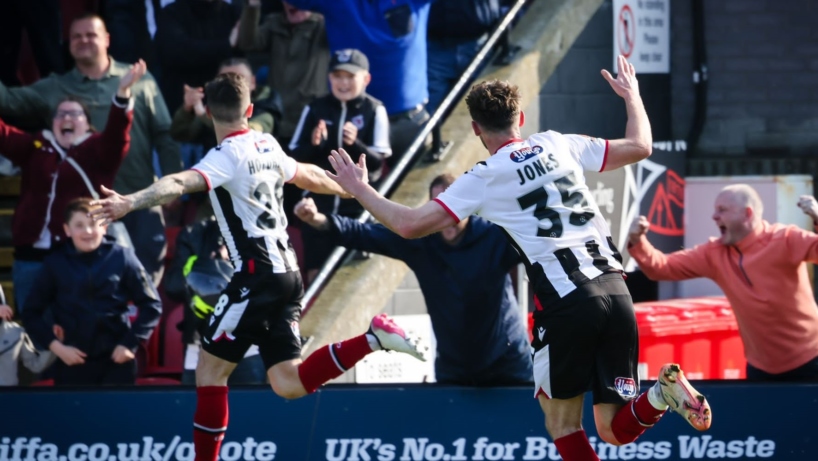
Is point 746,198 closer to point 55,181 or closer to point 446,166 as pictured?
point 446,166

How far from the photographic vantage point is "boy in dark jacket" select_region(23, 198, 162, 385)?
8.48m

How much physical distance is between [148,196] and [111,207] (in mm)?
318

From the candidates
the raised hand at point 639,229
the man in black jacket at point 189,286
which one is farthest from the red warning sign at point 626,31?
the man in black jacket at point 189,286

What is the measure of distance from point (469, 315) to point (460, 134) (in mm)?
2592

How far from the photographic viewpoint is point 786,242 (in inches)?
330

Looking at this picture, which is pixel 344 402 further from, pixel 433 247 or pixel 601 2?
pixel 601 2

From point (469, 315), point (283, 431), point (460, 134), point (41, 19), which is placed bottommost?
point (283, 431)

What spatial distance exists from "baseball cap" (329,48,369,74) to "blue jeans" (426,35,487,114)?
1505 mm

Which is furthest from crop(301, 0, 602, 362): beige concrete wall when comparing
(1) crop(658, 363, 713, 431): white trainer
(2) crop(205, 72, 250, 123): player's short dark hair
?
(1) crop(658, 363, 713, 431): white trainer

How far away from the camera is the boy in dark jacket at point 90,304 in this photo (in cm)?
848

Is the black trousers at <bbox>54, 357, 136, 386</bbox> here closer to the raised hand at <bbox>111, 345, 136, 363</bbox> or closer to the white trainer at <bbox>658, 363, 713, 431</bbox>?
the raised hand at <bbox>111, 345, 136, 363</bbox>

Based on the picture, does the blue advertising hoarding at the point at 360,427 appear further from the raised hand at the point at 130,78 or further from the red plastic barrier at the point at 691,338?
the red plastic barrier at the point at 691,338

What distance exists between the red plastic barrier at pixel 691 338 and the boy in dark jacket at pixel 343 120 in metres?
2.43

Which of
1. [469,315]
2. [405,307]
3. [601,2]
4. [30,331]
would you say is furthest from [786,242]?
[30,331]
